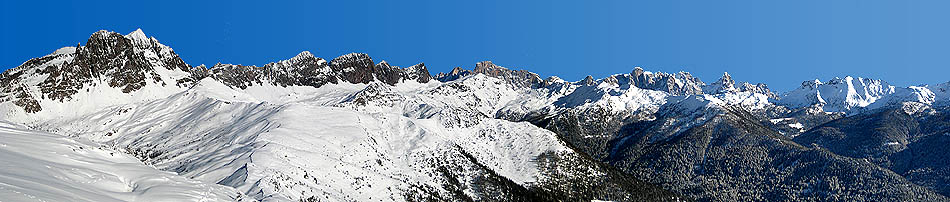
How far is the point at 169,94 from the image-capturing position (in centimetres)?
18100

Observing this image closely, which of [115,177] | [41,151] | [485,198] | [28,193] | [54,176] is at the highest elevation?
[485,198]

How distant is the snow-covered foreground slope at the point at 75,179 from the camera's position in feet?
135

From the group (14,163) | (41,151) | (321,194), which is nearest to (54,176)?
(14,163)

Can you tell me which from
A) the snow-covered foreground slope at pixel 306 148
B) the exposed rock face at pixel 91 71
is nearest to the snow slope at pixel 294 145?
the snow-covered foreground slope at pixel 306 148

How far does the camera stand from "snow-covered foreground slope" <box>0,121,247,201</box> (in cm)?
4112

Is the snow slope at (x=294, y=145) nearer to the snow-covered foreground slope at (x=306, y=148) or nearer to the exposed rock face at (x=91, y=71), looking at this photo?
the snow-covered foreground slope at (x=306, y=148)

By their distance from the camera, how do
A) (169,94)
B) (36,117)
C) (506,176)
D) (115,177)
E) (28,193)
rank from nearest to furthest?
(28,193)
(115,177)
(36,117)
(506,176)
(169,94)

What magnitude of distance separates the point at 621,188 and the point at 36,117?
15269 cm

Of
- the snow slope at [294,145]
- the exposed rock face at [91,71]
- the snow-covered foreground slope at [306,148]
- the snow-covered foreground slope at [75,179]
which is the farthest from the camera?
the exposed rock face at [91,71]

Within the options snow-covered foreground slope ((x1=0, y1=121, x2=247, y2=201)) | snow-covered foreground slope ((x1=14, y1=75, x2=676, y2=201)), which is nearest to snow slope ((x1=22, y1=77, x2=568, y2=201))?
Answer: snow-covered foreground slope ((x1=14, y1=75, x2=676, y2=201))

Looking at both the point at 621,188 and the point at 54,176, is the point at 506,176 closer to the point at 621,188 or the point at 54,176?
the point at 621,188

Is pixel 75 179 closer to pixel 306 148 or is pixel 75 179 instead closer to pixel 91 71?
pixel 306 148

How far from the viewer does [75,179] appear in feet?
172

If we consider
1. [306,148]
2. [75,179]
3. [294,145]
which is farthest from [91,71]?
[75,179]
